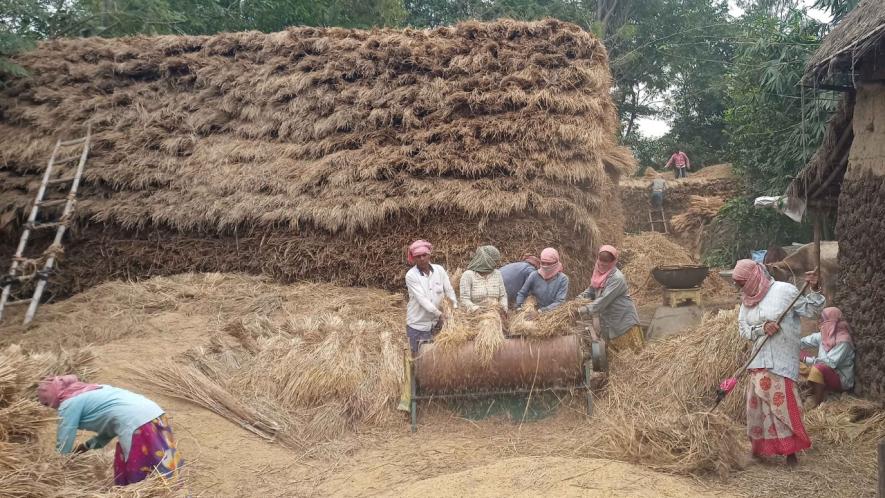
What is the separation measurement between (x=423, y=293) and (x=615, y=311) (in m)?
1.94

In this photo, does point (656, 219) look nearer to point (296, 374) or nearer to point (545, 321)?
point (545, 321)

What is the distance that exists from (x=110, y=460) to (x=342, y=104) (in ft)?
21.4

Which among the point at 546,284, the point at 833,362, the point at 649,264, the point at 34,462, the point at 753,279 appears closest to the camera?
the point at 34,462

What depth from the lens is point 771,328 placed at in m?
5.05

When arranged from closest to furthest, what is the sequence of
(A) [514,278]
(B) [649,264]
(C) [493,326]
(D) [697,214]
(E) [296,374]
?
(C) [493,326], (E) [296,374], (A) [514,278], (B) [649,264], (D) [697,214]

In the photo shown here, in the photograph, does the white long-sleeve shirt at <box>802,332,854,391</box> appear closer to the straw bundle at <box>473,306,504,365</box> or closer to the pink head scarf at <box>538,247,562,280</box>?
the pink head scarf at <box>538,247,562,280</box>

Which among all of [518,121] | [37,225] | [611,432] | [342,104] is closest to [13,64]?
[37,225]

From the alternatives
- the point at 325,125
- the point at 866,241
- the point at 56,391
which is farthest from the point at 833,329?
the point at 325,125

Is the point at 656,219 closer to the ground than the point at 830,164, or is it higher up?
higher up

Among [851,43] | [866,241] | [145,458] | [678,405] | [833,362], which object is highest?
[851,43]

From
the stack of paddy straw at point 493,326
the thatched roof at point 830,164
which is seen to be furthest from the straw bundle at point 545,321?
the thatched roof at point 830,164

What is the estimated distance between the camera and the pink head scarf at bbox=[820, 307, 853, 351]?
20.5 feet

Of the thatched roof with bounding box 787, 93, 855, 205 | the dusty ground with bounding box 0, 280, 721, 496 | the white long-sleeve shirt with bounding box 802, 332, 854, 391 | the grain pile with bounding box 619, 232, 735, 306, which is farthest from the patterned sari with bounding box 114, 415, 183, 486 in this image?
the grain pile with bounding box 619, 232, 735, 306

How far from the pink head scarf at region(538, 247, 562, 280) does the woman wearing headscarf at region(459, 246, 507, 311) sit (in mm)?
526
